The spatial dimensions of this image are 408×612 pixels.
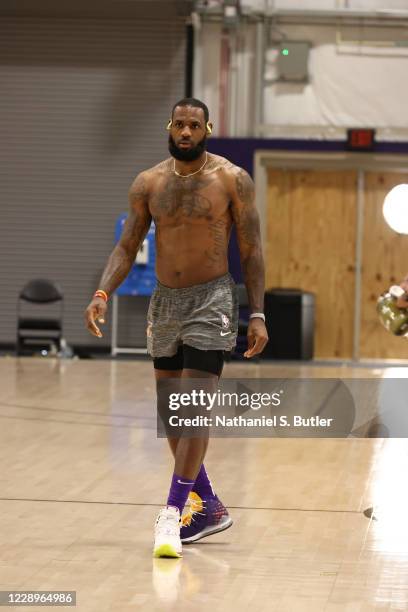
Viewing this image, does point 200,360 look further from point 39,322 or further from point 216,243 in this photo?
point 39,322

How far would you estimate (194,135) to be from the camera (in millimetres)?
5305

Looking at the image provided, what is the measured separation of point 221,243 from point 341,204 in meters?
11.1

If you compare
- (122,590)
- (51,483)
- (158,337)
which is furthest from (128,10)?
(122,590)

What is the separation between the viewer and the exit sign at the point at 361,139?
52.3ft

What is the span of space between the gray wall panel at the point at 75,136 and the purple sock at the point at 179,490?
11048 millimetres

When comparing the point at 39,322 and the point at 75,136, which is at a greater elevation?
the point at 75,136

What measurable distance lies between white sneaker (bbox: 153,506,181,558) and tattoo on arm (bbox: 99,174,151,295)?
1063 mm

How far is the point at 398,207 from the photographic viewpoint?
192 inches

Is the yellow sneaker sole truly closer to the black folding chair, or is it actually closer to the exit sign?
the black folding chair

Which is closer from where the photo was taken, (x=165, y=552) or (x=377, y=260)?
(x=165, y=552)

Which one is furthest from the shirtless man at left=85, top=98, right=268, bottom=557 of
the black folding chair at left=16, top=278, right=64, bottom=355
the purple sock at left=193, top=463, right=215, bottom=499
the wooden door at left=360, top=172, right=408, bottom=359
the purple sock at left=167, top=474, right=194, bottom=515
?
the wooden door at left=360, top=172, right=408, bottom=359

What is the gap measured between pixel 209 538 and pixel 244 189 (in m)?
1.64

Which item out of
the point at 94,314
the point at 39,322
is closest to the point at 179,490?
the point at 94,314

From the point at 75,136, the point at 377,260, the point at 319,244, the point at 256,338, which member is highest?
the point at 75,136
